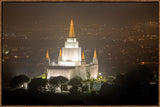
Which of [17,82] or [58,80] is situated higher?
[58,80]

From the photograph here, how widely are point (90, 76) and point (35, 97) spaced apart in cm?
885

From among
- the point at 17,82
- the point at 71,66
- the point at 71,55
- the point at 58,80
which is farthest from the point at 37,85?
the point at 71,55

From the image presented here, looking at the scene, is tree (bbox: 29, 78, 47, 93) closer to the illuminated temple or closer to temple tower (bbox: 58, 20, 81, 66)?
the illuminated temple

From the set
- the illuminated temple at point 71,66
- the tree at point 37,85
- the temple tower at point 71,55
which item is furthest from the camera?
the temple tower at point 71,55

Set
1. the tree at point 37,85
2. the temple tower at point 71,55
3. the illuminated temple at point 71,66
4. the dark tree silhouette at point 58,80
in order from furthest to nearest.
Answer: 1. the temple tower at point 71,55
2. the illuminated temple at point 71,66
3. the dark tree silhouette at point 58,80
4. the tree at point 37,85

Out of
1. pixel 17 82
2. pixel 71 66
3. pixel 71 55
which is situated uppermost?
pixel 71 55

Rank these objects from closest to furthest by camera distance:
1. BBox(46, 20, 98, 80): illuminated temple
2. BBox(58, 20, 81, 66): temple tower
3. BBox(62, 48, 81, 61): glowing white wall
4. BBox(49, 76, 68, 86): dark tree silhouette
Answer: BBox(49, 76, 68, 86): dark tree silhouette
BBox(46, 20, 98, 80): illuminated temple
BBox(58, 20, 81, 66): temple tower
BBox(62, 48, 81, 61): glowing white wall

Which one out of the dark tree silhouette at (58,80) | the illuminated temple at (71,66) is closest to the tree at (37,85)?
the dark tree silhouette at (58,80)

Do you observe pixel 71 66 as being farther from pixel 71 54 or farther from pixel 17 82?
pixel 17 82

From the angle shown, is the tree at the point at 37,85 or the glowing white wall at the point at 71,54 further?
the glowing white wall at the point at 71,54

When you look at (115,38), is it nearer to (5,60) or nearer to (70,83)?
(5,60)

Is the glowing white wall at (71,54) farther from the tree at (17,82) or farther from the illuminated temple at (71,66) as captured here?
the tree at (17,82)

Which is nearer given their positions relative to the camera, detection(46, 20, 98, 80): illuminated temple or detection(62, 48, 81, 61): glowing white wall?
detection(46, 20, 98, 80): illuminated temple

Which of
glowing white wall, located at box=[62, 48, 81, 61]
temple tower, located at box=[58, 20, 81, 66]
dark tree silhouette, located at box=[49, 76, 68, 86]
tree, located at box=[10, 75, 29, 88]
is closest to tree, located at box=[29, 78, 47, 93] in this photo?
dark tree silhouette, located at box=[49, 76, 68, 86]
